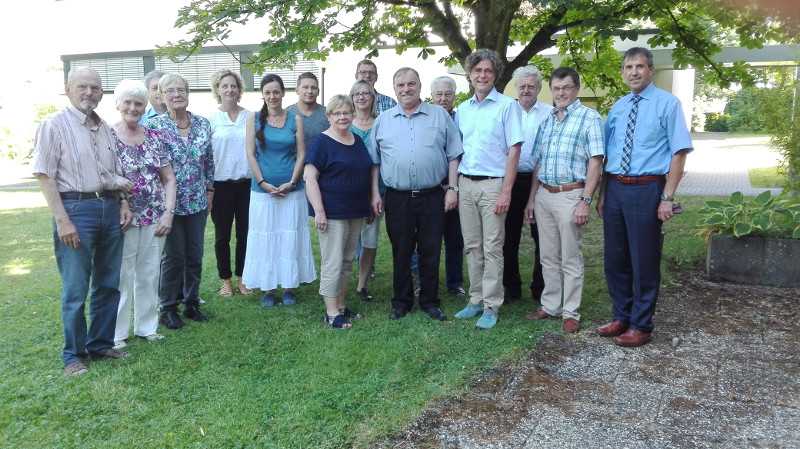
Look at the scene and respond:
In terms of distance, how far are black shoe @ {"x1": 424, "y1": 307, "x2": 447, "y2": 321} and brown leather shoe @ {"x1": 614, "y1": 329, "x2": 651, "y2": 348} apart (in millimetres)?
1323

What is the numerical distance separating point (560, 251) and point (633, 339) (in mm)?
834

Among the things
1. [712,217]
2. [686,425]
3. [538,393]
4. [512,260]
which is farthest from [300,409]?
[712,217]

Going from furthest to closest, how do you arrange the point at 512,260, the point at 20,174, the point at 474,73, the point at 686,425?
the point at 20,174 → the point at 512,260 → the point at 474,73 → the point at 686,425

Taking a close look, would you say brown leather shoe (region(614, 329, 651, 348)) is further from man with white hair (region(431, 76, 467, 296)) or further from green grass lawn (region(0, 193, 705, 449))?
man with white hair (region(431, 76, 467, 296))

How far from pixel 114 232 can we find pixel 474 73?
2.73 meters

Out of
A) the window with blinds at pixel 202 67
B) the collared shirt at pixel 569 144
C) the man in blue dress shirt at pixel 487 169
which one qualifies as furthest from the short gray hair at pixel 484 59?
the window with blinds at pixel 202 67

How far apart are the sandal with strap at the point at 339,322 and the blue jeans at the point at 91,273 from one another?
61.7 inches

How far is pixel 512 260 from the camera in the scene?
556cm

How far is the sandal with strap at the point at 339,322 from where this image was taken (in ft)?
16.3

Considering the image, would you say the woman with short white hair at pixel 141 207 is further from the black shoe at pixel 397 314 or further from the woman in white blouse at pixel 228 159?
the black shoe at pixel 397 314

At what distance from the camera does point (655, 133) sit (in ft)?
13.9

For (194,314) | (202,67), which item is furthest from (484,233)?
(202,67)

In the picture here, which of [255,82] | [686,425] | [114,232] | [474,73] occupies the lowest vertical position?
[686,425]

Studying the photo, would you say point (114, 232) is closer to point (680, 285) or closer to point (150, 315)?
point (150, 315)
